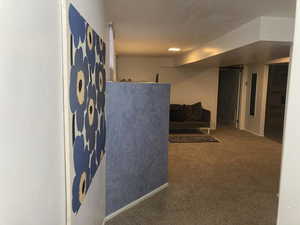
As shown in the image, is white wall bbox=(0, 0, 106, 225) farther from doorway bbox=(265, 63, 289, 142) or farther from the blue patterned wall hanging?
doorway bbox=(265, 63, 289, 142)

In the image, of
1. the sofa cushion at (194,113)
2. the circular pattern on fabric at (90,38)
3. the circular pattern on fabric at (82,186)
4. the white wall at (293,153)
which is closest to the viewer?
the white wall at (293,153)

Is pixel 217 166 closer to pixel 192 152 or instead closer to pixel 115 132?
pixel 192 152

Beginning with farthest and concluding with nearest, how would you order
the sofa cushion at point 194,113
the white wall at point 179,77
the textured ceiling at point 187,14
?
1. the white wall at point 179,77
2. the sofa cushion at point 194,113
3. the textured ceiling at point 187,14

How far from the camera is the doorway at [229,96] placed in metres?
8.11

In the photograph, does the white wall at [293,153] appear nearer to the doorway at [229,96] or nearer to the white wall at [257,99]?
the white wall at [257,99]

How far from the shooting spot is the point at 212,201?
10.3ft

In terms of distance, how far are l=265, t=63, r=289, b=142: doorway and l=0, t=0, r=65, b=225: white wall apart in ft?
21.8

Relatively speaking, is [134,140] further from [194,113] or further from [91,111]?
[194,113]

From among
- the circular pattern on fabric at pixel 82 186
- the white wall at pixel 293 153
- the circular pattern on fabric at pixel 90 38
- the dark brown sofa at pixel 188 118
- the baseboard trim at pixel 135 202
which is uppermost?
the circular pattern on fabric at pixel 90 38

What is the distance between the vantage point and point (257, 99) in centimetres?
702

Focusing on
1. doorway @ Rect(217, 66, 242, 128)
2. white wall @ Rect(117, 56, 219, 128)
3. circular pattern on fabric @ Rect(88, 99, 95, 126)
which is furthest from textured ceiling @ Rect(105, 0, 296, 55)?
doorway @ Rect(217, 66, 242, 128)

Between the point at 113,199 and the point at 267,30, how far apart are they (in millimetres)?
2749

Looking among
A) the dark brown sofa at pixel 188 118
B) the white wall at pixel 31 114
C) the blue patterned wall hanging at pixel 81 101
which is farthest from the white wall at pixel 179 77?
the white wall at pixel 31 114

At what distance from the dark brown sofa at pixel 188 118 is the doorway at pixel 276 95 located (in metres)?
1.79
